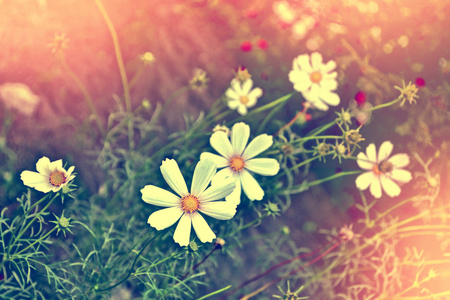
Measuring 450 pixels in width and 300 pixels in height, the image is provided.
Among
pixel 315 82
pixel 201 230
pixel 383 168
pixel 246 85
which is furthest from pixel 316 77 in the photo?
pixel 201 230

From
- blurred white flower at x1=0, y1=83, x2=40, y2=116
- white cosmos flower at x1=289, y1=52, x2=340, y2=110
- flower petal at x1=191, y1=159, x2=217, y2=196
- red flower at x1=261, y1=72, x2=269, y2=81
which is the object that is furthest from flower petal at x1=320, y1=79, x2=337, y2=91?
blurred white flower at x1=0, y1=83, x2=40, y2=116

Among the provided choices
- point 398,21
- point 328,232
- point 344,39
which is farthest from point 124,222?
point 398,21

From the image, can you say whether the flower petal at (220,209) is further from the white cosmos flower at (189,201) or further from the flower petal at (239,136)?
the flower petal at (239,136)

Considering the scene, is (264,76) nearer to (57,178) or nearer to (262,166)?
(262,166)

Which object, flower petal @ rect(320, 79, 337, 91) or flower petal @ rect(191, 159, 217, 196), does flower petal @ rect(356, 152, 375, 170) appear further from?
flower petal @ rect(191, 159, 217, 196)

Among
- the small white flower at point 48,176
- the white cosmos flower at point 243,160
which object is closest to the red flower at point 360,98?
the white cosmos flower at point 243,160

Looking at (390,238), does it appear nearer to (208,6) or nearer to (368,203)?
(368,203)
